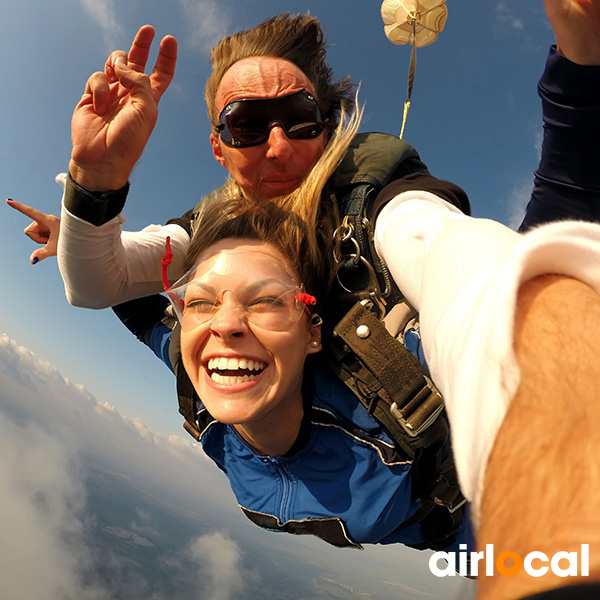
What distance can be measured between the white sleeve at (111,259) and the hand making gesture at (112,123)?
0.69 ft

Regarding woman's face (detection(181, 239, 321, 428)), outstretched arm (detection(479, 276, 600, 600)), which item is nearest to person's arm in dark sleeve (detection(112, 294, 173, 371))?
woman's face (detection(181, 239, 321, 428))

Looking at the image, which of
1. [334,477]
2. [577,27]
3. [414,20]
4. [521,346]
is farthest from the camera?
[414,20]

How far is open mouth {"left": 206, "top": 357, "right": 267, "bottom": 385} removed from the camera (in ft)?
4.80

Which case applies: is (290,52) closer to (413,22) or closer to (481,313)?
(413,22)

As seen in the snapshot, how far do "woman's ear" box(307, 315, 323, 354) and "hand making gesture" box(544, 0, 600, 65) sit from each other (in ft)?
3.89

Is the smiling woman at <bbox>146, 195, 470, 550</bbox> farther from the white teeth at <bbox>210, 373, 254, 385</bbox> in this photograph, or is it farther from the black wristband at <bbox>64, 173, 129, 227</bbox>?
the black wristband at <bbox>64, 173, 129, 227</bbox>

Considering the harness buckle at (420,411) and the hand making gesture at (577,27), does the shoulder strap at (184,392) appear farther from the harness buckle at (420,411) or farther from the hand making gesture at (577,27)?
the hand making gesture at (577,27)

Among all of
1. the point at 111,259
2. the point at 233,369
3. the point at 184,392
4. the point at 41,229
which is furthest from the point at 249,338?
the point at 41,229

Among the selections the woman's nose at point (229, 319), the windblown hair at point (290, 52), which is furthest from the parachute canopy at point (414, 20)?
the woman's nose at point (229, 319)

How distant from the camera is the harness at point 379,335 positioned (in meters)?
1.40

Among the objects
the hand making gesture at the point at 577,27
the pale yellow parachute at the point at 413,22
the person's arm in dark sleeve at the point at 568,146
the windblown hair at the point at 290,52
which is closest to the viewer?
the hand making gesture at the point at 577,27

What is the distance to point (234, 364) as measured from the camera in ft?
4.79

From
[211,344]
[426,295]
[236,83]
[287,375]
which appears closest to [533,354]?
[426,295]

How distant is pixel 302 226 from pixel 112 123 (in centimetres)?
86
